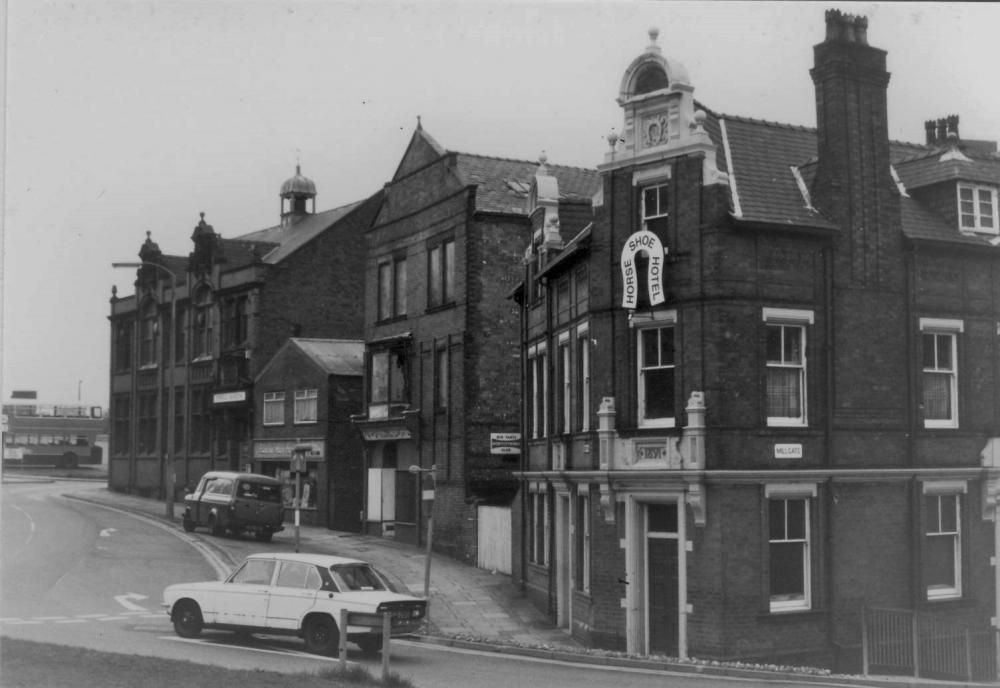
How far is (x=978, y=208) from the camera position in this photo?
2511cm

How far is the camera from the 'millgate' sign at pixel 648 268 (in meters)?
23.0

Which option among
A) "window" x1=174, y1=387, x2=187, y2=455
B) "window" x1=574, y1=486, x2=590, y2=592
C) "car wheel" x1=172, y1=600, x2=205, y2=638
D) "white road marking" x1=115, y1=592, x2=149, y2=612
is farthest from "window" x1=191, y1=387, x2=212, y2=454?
"car wheel" x1=172, y1=600, x2=205, y2=638

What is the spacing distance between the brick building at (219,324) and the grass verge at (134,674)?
89.0 ft

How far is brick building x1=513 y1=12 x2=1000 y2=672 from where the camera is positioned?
2255cm

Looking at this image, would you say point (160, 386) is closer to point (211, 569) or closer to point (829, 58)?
point (211, 569)

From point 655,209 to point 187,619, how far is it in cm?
1185

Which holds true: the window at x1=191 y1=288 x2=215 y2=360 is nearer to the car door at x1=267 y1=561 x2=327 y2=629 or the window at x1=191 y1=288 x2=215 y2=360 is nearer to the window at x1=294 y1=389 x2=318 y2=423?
the window at x1=294 y1=389 x2=318 y2=423

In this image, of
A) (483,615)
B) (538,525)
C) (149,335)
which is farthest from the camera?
(149,335)

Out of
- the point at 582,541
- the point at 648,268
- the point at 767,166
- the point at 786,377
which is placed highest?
the point at 767,166

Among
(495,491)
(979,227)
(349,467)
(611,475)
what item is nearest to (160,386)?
(349,467)

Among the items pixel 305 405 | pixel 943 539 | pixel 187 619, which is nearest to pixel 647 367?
pixel 943 539

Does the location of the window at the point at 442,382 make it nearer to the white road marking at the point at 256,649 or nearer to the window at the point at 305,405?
the window at the point at 305,405

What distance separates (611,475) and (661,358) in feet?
8.27

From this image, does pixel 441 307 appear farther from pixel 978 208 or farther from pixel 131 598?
pixel 978 208
